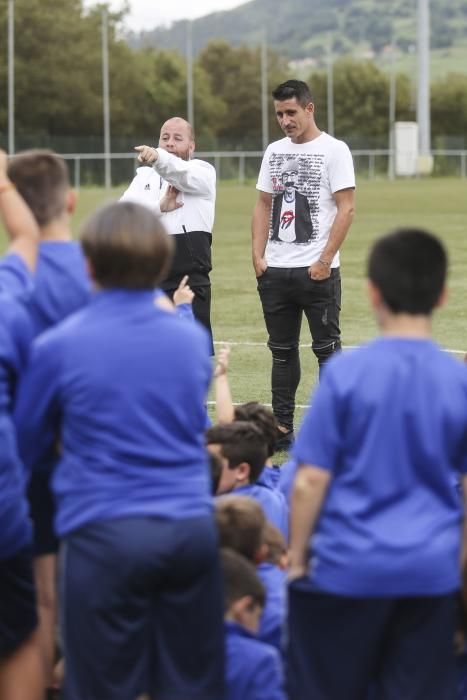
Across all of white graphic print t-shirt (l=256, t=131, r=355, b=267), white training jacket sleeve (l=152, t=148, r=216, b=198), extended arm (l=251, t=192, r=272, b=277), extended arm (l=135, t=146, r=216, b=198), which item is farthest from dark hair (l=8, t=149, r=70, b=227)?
extended arm (l=251, t=192, r=272, b=277)

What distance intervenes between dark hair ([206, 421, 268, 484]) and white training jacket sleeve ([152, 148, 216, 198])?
2.85m

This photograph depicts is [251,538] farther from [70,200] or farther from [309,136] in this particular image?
[309,136]

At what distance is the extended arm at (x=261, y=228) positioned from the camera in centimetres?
874

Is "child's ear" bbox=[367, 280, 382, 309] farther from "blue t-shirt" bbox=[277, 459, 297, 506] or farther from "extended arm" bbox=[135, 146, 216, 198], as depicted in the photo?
"extended arm" bbox=[135, 146, 216, 198]

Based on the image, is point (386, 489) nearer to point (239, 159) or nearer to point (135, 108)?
point (239, 159)

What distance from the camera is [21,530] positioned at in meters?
3.85

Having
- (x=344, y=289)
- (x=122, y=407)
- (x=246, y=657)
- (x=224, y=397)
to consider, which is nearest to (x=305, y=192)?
(x=224, y=397)

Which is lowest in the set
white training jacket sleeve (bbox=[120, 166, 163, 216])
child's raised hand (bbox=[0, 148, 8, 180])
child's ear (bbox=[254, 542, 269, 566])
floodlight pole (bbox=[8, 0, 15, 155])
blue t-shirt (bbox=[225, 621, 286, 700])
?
blue t-shirt (bbox=[225, 621, 286, 700])

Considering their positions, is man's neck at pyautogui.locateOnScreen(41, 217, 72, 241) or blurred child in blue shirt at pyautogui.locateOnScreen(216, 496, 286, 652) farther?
blurred child in blue shirt at pyautogui.locateOnScreen(216, 496, 286, 652)

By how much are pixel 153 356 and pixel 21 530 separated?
72cm

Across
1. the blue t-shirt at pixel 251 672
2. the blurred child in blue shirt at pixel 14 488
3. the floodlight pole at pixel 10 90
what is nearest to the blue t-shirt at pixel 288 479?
the blue t-shirt at pixel 251 672

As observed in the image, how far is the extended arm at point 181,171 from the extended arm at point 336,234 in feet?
2.72

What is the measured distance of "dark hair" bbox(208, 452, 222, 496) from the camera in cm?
519

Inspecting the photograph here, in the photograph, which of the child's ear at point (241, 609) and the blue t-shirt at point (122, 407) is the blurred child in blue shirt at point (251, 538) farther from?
the blue t-shirt at point (122, 407)
